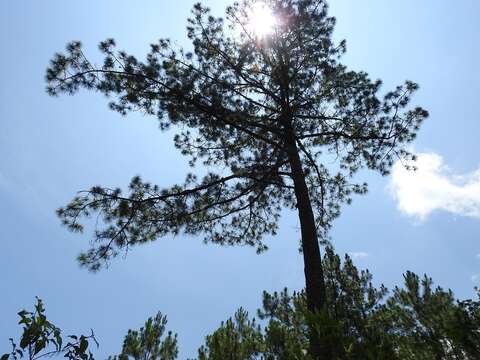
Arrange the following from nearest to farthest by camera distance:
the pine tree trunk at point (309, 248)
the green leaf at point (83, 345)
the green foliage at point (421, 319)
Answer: the green leaf at point (83, 345)
the pine tree trunk at point (309, 248)
the green foliage at point (421, 319)

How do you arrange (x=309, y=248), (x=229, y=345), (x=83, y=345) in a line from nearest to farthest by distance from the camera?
(x=83, y=345) → (x=309, y=248) → (x=229, y=345)

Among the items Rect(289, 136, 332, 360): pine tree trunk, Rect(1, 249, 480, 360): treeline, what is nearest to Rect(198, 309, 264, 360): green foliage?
Rect(1, 249, 480, 360): treeline

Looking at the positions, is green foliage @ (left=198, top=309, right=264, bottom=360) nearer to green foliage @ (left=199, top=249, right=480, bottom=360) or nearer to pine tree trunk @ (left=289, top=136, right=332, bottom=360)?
green foliage @ (left=199, top=249, right=480, bottom=360)

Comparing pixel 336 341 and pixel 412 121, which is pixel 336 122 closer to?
pixel 412 121

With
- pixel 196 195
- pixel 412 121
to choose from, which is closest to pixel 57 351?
pixel 196 195

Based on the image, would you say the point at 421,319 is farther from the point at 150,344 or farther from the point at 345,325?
the point at 150,344

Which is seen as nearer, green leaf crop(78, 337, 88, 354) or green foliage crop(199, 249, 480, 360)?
green leaf crop(78, 337, 88, 354)

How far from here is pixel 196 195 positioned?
720 cm

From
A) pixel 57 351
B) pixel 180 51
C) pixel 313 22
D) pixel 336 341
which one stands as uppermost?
pixel 313 22

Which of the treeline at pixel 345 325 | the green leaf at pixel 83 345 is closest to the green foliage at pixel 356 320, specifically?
the treeline at pixel 345 325

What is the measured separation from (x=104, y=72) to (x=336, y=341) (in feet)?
19.0

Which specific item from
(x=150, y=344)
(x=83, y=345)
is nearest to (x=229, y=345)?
(x=150, y=344)

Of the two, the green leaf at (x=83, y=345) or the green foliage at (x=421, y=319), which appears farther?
the green foliage at (x=421, y=319)

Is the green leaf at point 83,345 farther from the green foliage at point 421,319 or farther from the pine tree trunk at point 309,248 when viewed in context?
the green foliage at point 421,319
